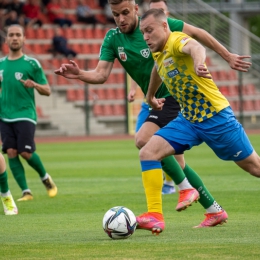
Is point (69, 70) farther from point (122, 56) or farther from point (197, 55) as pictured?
point (197, 55)

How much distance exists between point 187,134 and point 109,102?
75.4ft

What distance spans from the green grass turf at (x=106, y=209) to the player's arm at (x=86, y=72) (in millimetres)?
1533

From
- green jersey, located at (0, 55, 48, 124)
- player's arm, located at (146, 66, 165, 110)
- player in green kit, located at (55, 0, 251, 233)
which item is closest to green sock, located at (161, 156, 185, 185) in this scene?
player in green kit, located at (55, 0, 251, 233)

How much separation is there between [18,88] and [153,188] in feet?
16.0

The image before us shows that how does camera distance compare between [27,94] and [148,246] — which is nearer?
[148,246]

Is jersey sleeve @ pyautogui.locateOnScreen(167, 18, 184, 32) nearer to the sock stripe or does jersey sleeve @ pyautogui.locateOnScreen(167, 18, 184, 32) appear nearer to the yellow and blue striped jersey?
the yellow and blue striped jersey

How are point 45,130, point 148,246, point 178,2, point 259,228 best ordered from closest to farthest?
point 148,246, point 259,228, point 45,130, point 178,2

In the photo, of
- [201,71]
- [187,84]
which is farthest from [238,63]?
[201,71]

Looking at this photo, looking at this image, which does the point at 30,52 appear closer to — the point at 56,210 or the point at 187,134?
the point at 56,210

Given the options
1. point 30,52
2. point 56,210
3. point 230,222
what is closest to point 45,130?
point 30,52

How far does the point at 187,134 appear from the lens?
7250 millimetres

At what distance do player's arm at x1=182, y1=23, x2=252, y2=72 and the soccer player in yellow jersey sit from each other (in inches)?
15.7

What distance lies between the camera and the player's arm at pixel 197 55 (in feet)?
21.2

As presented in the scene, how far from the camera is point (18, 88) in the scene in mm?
11586
